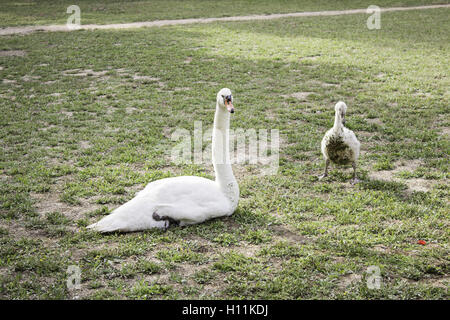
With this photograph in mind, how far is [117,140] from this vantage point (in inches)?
284

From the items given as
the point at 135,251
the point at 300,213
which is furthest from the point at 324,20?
the point at 135,251

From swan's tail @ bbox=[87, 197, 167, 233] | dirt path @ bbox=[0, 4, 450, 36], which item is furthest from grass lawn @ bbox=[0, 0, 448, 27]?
swan's tail @ bbox=[87, 197, 167, 233]

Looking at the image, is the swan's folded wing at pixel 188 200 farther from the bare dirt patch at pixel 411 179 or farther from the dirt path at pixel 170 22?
the dirt path at pixel 170 22

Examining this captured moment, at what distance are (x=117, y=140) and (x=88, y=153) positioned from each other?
63 cm

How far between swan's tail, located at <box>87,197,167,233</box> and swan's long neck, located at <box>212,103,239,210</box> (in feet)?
2.75

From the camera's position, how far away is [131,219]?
4.37m

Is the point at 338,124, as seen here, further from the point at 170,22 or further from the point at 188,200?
the point at 170,22

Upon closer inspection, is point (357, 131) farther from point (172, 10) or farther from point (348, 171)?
point (172, 10)

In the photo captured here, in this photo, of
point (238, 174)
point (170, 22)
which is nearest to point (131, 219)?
point (238, 174)

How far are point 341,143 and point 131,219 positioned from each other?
2.85 metres

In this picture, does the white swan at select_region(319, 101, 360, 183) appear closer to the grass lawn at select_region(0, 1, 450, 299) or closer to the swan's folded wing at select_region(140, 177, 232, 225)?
the grass lawn at select_region(0, 1, 450, 299)

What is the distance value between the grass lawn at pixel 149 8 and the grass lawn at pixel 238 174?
27.0ft

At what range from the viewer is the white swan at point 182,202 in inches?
172

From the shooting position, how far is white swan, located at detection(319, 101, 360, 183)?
5531 millimetres
